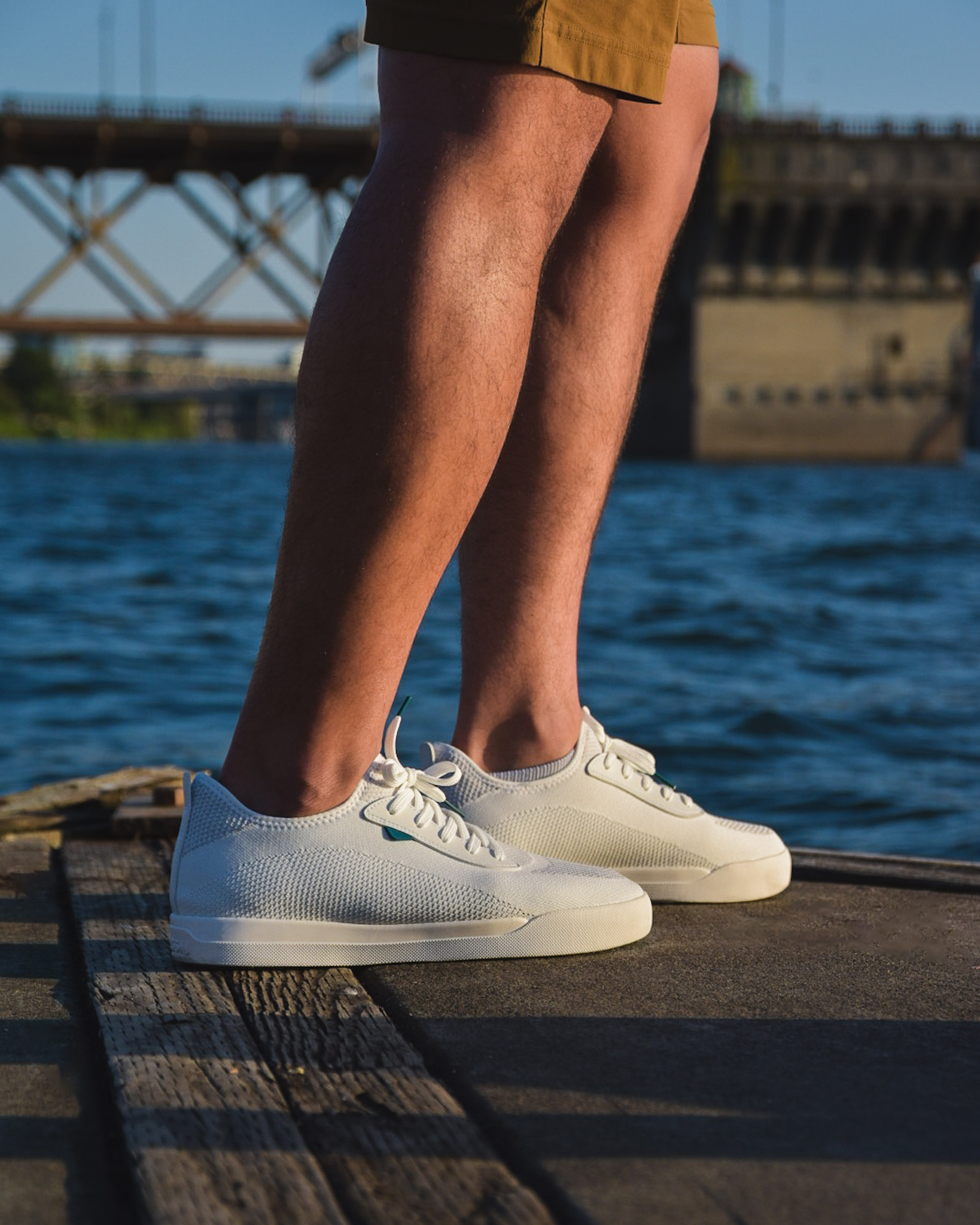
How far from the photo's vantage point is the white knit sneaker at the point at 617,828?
3.46 ft

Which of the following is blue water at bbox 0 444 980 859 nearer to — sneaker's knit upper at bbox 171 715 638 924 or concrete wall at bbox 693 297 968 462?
sneaker's knit upper at bbox 171 715 638 924

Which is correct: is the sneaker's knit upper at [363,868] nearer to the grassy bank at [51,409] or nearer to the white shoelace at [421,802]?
the white shoelace at [421,802]

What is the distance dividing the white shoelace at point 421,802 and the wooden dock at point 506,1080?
0.09m

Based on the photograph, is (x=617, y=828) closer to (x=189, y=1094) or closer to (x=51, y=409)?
(x=189, y=1094)

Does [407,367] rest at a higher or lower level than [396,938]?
higher

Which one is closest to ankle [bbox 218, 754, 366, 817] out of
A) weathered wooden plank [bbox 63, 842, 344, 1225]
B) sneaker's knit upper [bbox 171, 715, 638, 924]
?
sneaker's knit upper [bbox 171, 715, 638, 924]

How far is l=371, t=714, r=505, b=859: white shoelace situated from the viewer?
93cm

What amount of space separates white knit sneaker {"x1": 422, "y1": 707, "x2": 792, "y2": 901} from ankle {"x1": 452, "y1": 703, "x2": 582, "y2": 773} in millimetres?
14

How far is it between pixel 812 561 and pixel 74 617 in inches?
161

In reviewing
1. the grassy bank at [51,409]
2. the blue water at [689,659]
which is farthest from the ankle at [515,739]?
the grassy bank at [51,409]

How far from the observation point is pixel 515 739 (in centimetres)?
107

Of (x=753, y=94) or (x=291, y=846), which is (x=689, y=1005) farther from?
(x=753, y=94)

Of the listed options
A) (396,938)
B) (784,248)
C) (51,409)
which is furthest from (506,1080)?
(51,409)

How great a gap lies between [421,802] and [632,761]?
232mm
